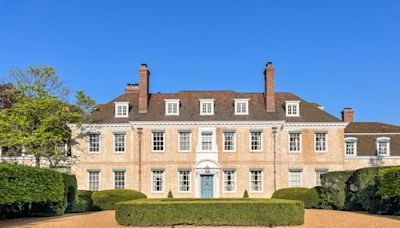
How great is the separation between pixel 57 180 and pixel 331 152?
2258cm

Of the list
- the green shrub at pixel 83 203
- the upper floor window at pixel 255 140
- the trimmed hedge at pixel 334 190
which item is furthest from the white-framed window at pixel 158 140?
the trimmed hedge at pixel 334 190

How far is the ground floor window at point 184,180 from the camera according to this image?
1372 inches

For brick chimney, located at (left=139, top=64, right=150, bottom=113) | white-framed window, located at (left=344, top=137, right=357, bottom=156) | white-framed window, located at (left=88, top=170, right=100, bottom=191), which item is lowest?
white-framed window, located at (left=88, top=170, right=100, bottom=191)

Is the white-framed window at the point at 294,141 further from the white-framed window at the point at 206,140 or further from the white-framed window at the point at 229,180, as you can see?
the white-framed window at the point at 206,140

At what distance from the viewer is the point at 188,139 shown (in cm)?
3522

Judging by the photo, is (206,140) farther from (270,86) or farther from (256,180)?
(270,86)

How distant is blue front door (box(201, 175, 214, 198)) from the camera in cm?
3456

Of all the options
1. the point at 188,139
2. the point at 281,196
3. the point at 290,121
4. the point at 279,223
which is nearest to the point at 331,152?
the point at 290,121

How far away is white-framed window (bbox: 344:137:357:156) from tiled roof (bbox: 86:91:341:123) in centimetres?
336

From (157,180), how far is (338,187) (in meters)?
14.8

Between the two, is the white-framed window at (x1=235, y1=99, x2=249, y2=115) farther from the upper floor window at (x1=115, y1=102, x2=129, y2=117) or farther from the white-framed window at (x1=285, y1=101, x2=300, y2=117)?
the upper floor window at (x1=115, y1=102, x2=129, y2=117)

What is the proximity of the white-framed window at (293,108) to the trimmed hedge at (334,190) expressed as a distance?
8.71 metres

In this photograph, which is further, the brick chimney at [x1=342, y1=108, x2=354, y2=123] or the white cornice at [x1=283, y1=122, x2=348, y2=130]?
the brick chimney at [x1=342, y1=108, x2=354, y2=123]

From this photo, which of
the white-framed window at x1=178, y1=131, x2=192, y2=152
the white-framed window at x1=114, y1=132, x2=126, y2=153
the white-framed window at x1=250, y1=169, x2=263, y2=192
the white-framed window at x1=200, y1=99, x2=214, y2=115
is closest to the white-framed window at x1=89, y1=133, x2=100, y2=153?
the white-framed window at x1=114, y1=132, x2=126, y2=153
